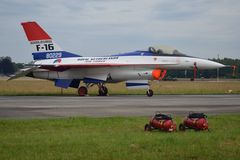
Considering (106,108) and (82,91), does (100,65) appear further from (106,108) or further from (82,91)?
(106,108)

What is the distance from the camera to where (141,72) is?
93.6 feet

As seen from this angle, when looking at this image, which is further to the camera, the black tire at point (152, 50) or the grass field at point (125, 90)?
the grass field at point (125, 90)

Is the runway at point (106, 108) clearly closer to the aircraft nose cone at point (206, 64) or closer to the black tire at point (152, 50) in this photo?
the aircraft nose cone at point (206, 64)

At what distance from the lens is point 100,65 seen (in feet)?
96.0

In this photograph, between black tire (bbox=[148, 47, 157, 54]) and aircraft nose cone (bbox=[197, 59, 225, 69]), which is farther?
black tire (bbox=[148, 47, 157, 54])

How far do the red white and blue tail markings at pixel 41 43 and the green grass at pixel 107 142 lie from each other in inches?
778

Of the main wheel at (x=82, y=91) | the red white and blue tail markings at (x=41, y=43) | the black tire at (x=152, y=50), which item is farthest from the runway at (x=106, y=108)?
the red white and blue tail markings at (x=41, y=43)

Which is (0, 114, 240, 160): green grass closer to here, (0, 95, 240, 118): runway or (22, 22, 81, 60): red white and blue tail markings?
(0, 95, 240, 118): runway

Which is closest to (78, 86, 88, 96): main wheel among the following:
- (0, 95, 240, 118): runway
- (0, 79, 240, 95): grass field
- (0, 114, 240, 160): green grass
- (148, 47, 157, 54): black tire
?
(0, 79, 240, 95): grass field

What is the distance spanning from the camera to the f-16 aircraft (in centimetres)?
2830

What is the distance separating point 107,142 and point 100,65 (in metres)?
20.9

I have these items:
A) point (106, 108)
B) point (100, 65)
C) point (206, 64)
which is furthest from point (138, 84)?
point (106, 108)

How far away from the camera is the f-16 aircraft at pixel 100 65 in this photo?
92.8ft

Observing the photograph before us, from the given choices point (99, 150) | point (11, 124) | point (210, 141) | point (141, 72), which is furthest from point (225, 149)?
point (141, 72)
